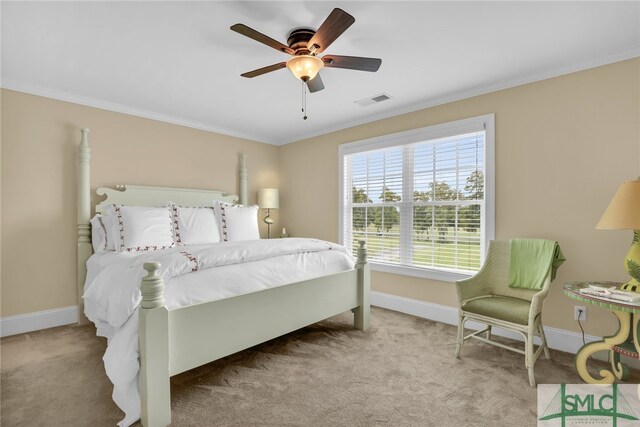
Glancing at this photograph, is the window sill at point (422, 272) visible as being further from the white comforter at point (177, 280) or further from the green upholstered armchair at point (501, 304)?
the white comforter at point (177, 280)

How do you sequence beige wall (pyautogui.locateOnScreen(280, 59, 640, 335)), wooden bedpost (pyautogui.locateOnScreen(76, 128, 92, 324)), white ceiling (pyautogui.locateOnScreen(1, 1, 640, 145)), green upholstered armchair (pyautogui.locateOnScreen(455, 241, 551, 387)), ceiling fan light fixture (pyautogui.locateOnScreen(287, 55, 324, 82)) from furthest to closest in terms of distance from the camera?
wooden bedpost (pyautogui.locateOnScreen(76, 128, 92, 324)) < beige wall (pyautogui.locateOnScreen(280, 59, 640, 335)) < green upholstered armchair (pyautogui.locateOnScreen(455, 241, 551, 387)) < ceiling fan light fixture (pyautogui.locateOnScreen(287, 55, 324, 82)) < white ceiling (pyautogui.locateOnScreen(1, 1, 640, 145))

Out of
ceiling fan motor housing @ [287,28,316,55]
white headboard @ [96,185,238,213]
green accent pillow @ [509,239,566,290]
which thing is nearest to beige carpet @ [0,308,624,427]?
green accent pillow @ [509,239,566,290]

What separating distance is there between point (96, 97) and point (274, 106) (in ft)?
6.03

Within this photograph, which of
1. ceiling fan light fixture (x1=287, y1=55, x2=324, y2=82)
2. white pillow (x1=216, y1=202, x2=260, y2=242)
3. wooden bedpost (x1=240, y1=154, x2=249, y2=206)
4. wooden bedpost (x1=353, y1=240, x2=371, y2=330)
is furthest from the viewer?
wooden bedpost (x1=240, y1=154, x2=249, y2=206)

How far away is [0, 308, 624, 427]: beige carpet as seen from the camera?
1766 mm

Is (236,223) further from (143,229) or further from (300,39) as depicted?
(300,39)

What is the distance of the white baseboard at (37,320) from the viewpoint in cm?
290

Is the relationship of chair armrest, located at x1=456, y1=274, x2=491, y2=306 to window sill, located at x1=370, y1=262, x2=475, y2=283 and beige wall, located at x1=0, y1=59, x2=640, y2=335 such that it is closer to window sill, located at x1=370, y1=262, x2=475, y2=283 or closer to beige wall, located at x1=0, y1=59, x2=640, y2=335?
window sill, located at x1=370, y1=262, x2=475, y2=283

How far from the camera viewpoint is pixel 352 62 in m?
2.03

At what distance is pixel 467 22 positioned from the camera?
2.01 meters

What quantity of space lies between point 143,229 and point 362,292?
7.15 feet

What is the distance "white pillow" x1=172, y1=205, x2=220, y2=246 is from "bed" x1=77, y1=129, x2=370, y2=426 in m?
0.62

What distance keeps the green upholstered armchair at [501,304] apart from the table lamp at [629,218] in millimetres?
459

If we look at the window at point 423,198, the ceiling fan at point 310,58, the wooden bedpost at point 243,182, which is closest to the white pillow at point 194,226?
the wooden bedpost at point 243,182
